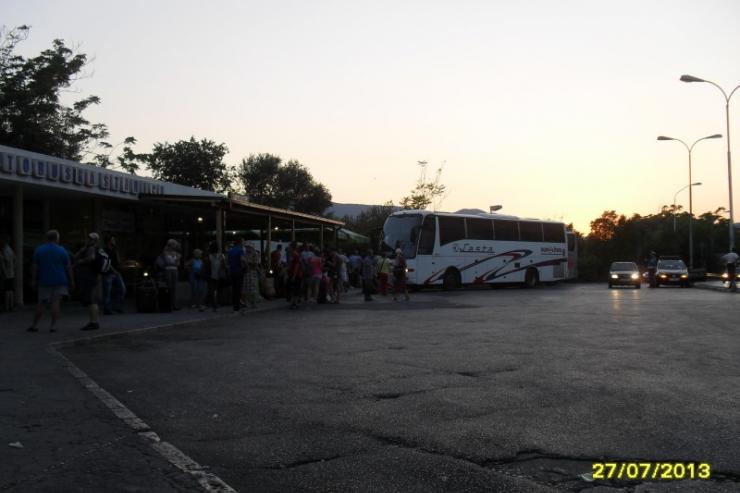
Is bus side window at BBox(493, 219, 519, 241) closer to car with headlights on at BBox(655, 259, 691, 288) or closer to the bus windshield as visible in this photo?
the bus windshield

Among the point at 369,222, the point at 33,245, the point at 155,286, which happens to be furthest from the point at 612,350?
the point at 369,222

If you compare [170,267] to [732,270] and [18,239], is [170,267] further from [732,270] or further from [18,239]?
[732,270]

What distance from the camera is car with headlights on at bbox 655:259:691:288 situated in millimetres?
37469

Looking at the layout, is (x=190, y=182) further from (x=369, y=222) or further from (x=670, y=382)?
(x=670, y=382)

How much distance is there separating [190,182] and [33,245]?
4104 centimetres

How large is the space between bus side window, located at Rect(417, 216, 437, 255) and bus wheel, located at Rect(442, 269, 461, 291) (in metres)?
1.61

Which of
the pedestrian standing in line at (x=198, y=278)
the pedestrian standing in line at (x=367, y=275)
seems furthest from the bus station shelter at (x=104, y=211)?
the pedestrian standing in line at (x=367, y=275)

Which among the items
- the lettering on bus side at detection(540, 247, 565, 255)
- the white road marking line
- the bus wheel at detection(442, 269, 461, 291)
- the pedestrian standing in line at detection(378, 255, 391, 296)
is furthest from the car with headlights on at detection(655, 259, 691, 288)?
the white road marking line

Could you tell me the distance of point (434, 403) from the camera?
622 cm

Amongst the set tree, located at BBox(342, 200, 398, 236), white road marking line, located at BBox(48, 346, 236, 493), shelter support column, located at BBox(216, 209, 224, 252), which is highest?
tree, located at BBox(342, 200, 398, 236)

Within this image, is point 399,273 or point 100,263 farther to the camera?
point 399,273

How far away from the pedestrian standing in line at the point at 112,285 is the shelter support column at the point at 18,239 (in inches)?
107

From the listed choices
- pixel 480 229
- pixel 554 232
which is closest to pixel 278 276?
pixel 480 229
